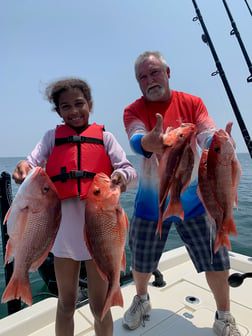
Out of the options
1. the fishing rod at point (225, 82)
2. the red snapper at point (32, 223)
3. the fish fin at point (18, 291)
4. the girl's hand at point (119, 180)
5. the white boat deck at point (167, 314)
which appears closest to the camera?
the fish fin at point (18, 291)

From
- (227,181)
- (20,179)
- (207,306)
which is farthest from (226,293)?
(20,179)

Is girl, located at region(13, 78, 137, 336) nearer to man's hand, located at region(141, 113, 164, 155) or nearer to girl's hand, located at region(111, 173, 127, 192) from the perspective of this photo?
girl's hand, located at region(111, 173, 127, 192)

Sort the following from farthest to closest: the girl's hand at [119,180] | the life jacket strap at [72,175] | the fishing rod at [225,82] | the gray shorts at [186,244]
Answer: the fishing rod at [225,82] → the gray shorts at [186,244] → the life jacket strap at [72,175] → the girl's hand at [119,180]

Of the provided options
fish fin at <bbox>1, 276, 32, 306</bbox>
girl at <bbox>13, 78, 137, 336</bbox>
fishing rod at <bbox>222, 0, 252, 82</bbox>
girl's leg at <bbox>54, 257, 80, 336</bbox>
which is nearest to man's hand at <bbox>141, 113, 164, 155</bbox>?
girl at <bbox>13, 78, 137, 336</bbox>

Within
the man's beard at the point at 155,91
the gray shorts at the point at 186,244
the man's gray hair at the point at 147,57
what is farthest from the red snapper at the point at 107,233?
the man's gray hair at the point at 147,57

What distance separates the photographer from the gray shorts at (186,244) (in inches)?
98.3

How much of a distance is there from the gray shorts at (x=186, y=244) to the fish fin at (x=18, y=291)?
1421 mm

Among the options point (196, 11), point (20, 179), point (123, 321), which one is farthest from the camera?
point (196, 11)

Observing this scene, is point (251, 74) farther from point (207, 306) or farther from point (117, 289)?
point (117, 289)

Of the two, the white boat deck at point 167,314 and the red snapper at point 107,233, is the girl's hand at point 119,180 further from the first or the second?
the white boat deck at point 167,314

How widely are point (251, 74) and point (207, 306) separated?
3766mm

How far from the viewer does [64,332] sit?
6.41ft

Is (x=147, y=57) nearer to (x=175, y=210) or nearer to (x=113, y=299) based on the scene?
(x=175, y=210)

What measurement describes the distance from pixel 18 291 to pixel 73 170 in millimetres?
971
